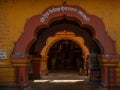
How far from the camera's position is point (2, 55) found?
11.8 m

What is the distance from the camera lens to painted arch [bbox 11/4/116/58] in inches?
458

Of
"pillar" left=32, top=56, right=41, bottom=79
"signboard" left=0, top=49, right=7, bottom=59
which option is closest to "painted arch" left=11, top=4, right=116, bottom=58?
"signboard" left=0, top=49, right=7, bottom=59

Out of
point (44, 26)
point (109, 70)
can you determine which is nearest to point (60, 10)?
point (44, 26)

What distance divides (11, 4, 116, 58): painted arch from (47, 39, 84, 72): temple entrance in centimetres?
1895

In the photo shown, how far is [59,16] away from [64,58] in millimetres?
22111

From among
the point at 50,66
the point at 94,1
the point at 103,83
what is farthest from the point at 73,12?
the point at 50,66

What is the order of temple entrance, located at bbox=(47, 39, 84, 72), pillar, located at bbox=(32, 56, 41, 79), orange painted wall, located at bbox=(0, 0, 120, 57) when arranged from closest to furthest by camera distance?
orange painted wall, located at bbox=(0, 0, 120, 57)
pillar, located at bbox=(32, 56, 41, 79)
temple entrance, located at bbox=(47, 39, 84, 72)

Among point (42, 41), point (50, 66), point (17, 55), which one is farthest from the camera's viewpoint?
point (50, 66)

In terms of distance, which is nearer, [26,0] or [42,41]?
[26,0]

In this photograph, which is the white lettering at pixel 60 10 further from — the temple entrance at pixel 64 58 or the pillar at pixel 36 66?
the temple entrance at pixel 64 58

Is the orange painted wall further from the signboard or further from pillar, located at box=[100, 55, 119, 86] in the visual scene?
pillar, located at box=[100, 55, 119, 86]

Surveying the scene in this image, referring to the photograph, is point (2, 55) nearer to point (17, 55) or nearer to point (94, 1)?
point (17, 55)

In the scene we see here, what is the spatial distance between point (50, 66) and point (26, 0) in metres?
Answer: 21.6

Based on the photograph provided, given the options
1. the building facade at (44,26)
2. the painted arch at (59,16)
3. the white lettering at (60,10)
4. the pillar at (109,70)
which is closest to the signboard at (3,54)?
the building facade at (44,26)
